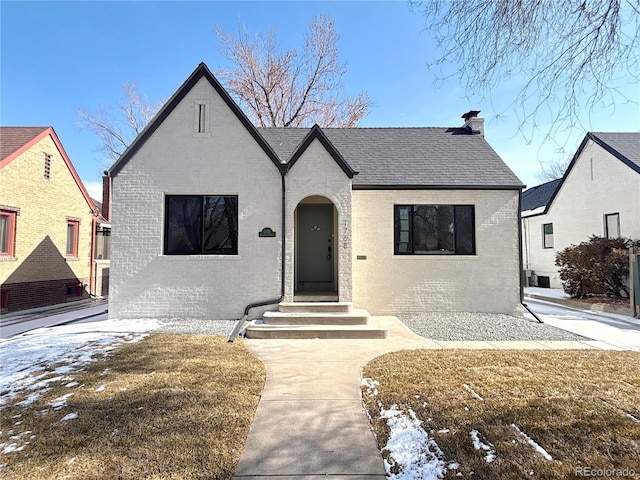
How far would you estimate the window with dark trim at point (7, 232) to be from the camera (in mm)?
12433

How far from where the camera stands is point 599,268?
12.1m

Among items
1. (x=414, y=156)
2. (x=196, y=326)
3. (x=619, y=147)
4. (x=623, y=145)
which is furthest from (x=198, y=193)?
(x=623, y=145)

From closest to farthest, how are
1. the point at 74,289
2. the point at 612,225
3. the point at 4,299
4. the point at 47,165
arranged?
the point at 4,299
the point at 612,225
the point at 47,165
the point at 74,289

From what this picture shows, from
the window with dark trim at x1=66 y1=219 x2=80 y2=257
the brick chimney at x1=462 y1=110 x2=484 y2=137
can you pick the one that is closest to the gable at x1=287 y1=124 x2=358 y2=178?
the brick chimney at x1=462 y1=110 x2=484 y2=137

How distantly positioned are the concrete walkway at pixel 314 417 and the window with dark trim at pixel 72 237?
46.3ft

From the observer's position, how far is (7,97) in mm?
8711

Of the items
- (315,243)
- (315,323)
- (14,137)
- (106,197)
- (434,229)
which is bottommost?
(315,323)

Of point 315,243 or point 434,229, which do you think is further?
point 315,243

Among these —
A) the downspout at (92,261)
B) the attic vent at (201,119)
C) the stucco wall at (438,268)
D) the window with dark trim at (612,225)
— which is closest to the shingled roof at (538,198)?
the window with dark trim at (612,225)

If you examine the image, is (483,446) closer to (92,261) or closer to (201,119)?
(201,119)

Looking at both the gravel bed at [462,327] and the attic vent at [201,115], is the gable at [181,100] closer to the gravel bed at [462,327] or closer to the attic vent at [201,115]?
the attic vent at [201,115]

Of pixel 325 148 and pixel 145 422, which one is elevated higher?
pixel 325 148

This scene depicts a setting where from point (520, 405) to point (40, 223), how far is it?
57.7ft

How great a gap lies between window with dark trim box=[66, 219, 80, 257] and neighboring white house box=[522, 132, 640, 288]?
877 inches
